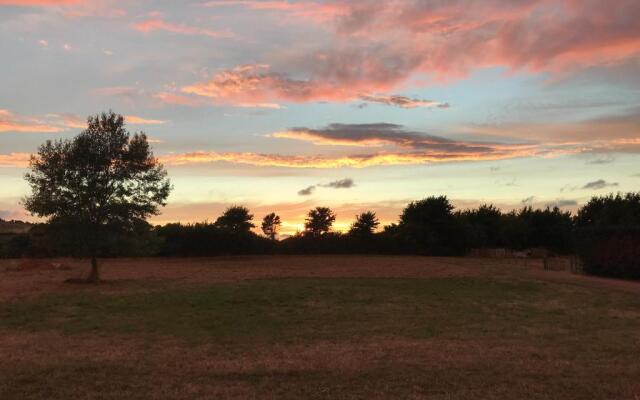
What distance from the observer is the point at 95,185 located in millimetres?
32375

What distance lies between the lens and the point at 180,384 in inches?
341

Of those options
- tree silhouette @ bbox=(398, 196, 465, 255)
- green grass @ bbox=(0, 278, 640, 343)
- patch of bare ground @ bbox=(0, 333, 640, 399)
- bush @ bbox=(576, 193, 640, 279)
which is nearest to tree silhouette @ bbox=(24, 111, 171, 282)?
green grass @ bbox=(0, 278, 640, 343)

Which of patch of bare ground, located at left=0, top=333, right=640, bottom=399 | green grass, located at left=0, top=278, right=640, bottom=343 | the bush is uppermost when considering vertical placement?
the bush

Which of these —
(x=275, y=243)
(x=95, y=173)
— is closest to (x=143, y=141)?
(x=95, y=173)

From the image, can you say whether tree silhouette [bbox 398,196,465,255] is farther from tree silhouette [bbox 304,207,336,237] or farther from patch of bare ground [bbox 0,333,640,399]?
patch of bare ground [bbox 0,333,640,399]

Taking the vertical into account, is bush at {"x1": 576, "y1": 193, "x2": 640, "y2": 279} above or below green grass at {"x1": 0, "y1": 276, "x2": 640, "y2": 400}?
above

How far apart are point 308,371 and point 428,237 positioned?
67.7m

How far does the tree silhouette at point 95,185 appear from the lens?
3173 centimetres

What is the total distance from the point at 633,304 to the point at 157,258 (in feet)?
170

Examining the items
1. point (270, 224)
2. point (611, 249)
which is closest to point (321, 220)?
point (270, 224)

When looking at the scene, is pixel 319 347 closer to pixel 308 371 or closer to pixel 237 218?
pixel 308 371

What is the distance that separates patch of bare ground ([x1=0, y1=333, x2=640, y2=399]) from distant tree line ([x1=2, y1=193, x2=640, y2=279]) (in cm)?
2287

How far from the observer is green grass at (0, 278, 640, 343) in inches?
583

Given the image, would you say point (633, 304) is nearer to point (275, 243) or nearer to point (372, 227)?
point (275, 243)
